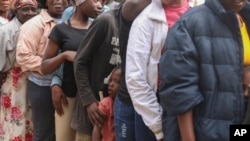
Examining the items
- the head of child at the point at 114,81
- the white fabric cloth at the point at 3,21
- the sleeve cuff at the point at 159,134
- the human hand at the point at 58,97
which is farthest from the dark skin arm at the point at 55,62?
the white fabric cloth at the point at 3,21

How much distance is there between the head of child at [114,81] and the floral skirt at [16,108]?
151 cm

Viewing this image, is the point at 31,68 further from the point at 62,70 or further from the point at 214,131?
the point at 214,131

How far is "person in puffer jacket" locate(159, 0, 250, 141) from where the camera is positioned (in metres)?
2.21

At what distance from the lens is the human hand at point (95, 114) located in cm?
322

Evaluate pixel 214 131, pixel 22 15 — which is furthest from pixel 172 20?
pixel 22 15

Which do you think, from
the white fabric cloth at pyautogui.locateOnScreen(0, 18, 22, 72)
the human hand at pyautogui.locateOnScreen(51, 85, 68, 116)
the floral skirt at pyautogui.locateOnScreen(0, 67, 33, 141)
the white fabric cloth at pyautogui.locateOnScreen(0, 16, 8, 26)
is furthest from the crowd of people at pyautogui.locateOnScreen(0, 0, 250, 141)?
the white fabric cloth at pyautogui.locateOnScreen(0, 16, 8, 26)

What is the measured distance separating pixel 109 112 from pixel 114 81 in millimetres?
219

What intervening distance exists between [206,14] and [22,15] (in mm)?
2799

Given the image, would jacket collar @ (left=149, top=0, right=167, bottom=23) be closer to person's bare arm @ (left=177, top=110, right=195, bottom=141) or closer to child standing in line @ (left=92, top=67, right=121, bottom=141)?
person's bare arm @ (left=177, top=110, right=195, bottom=141)

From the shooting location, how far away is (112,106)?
3.26 meters

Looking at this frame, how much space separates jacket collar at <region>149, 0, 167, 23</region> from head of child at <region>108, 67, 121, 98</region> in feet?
2.37

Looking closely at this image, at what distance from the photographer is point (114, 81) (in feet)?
10.6

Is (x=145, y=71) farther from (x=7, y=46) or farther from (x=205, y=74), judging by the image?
(x=7, y=46)

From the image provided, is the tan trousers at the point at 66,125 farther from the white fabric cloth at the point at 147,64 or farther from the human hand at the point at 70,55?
the white fabric cloth at the point at 147,64
